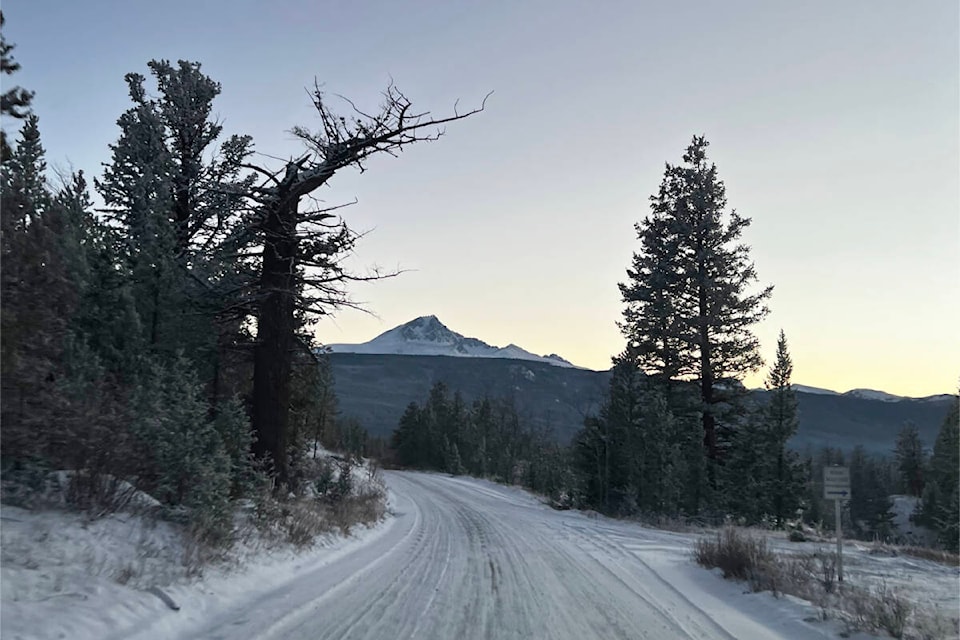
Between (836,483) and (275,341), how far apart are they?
10457mm

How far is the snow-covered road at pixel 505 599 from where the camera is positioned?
6.65 meters

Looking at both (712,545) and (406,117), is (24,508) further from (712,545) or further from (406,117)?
(712,545)

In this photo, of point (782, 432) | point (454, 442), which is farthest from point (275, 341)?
point (454, 442)

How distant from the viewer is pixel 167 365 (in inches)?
489

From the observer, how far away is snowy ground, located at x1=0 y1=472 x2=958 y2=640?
5.89 meters

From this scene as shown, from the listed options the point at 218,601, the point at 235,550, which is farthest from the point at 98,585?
the point at 235,550

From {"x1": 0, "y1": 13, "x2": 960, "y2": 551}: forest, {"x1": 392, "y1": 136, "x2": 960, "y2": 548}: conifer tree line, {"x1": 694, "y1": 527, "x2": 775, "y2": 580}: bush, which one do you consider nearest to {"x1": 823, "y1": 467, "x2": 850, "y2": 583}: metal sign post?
{"x1": 694, "y1": 527, "x2": 775, "y2": 580}: bush

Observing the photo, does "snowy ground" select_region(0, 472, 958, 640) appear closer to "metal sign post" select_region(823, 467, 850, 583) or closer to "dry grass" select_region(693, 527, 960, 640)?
"dry grass" select_region(693, 527, 960, 640)

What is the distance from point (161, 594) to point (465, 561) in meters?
5.83

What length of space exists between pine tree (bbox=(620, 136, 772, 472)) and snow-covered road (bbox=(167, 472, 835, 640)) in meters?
16.4

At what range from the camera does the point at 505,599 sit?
825cm

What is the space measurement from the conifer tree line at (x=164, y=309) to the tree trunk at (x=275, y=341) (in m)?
0.03

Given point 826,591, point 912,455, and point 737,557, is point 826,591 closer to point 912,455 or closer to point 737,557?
point 737,557

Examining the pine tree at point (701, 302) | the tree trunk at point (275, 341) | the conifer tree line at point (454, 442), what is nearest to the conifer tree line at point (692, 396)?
the pine tree at point (701, 302)
